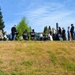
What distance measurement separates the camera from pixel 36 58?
2633 cm

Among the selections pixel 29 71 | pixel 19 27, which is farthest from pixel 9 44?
pixel 19 27

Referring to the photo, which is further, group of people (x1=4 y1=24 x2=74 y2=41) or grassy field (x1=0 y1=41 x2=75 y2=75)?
group of people (x1=4 y1=24 x2=74 y2=41)

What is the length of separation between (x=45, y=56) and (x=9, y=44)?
3725 mm

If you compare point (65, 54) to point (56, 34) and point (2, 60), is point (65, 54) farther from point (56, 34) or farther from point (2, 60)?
point (56, 34)

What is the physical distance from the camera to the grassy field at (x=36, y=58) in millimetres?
24047

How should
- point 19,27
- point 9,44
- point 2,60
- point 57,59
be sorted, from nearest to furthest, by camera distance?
1. point 2,60
2. point 57,59
3. point 9,44
4. point 19,27

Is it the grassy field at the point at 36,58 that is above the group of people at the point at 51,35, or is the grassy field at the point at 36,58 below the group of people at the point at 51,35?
below

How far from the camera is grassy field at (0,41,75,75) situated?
24047 millimetres

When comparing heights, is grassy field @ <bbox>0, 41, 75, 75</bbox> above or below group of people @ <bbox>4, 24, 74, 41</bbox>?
below

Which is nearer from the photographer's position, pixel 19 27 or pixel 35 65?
pixel 35 65

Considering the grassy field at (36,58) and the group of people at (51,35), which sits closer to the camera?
the grassy field at (36,58)

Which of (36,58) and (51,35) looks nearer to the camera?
(36,58)

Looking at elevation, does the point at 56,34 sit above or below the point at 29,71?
above

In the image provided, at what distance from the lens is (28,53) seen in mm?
27203
